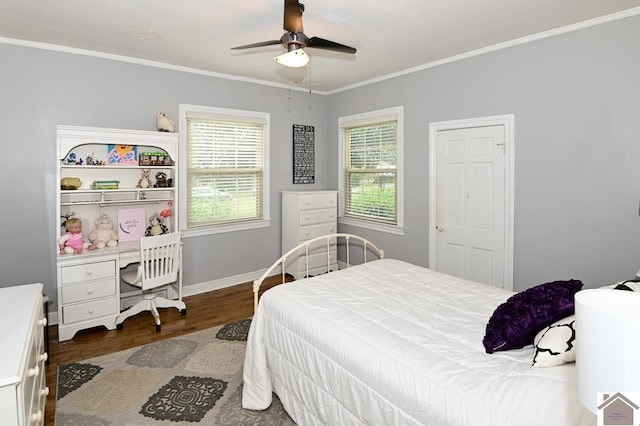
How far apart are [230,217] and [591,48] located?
13.3ft

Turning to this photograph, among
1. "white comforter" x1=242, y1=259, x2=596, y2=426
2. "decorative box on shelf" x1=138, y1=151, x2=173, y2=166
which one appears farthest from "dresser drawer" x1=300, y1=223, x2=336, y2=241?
"white comforter" x1=242, y1=259, x2=596, y2=426

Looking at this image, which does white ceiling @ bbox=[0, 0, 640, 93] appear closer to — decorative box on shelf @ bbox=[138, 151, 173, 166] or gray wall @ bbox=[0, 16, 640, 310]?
gray wall @ bbox=[0, 16, 640, 310]

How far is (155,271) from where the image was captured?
3.65m

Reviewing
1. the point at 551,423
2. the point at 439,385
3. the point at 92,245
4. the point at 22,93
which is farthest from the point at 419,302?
the point at 22,93

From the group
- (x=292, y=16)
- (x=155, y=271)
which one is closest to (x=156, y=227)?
(x=155, y=271)

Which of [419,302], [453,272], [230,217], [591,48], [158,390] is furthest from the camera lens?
[230,217]

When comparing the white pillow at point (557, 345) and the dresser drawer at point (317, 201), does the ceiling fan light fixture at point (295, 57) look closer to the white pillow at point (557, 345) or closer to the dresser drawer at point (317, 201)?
the white pillow at point (557, 345)

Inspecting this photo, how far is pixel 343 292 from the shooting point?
2.40 m

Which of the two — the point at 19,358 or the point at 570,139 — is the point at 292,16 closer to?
the point at 19,358

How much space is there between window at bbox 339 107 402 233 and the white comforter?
2094mm

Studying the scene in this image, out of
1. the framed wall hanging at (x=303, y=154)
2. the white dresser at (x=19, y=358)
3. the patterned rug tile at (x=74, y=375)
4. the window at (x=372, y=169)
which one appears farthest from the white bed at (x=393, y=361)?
the framed wall hanging at (x=303, y=154)

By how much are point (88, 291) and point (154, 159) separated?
1.46 m

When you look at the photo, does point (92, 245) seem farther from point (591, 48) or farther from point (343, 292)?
point (591, 48)

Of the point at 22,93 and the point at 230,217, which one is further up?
the point at 22,93
